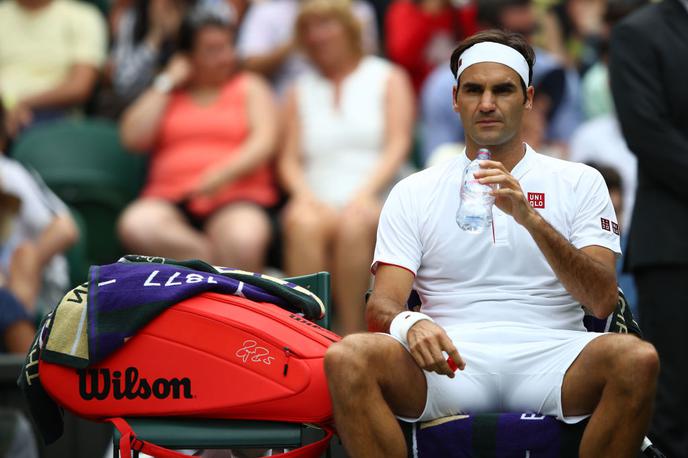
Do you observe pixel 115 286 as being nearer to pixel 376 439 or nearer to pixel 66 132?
pixel 376 439

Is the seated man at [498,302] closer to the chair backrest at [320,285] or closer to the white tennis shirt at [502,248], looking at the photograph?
the white tennis shirt at [502,248]

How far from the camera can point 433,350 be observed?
4.01m

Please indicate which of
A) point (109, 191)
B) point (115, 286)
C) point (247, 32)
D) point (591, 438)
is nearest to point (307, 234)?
point (109, 191)

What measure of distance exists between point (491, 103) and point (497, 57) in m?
0.18

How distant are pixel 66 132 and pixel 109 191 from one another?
0.50m

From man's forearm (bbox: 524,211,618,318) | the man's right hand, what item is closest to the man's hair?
man's forearm (bbox: 524,211,618,318)

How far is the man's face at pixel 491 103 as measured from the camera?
440 centimetres

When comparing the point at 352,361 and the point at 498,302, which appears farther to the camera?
the point at 498,302

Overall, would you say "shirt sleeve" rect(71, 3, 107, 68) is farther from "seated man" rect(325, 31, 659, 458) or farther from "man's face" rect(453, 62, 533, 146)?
"man's face" rect(453, 62, 533, 146)

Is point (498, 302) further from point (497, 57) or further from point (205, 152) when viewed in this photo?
point (205, 152)

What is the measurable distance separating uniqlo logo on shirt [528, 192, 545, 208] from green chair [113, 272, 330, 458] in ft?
3.31

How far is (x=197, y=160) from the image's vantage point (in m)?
7.68

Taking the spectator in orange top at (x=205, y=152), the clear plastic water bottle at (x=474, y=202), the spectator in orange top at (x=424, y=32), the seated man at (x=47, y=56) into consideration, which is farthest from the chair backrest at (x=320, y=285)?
the seated man at (x=47, y=56)

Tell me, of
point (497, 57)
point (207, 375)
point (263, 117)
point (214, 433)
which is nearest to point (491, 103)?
point (497, 57)
